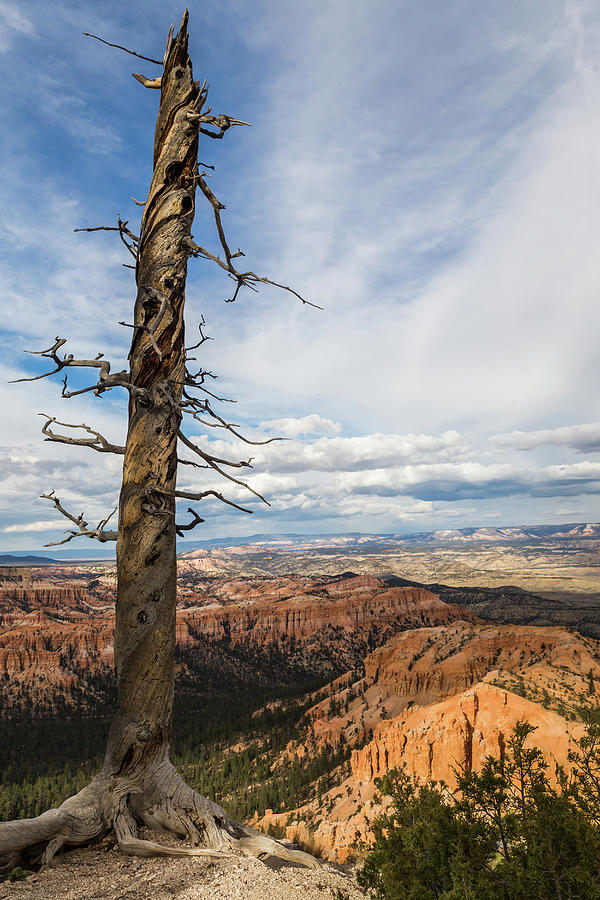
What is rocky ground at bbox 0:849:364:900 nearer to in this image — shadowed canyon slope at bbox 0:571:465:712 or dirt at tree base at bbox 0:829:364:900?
dirt at tree base at bbox 0:829:364:900

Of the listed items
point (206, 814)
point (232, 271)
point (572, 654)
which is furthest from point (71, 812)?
point (572, 654)

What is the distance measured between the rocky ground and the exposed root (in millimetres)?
90

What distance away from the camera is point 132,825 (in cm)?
370

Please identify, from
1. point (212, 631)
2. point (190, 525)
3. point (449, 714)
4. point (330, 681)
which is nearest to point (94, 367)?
point (190, 525)

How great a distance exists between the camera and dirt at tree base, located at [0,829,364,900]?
3115 millimetres

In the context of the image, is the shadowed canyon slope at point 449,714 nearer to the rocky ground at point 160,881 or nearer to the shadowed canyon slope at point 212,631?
the rocky ground at point 160,881

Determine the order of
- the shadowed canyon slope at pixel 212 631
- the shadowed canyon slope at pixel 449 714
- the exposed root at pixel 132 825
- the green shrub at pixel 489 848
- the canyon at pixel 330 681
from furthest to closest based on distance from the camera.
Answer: the shadowed canyon slope at pixel 212 631 < the canyon at pixel 330 681 < the shadowed canyon slope at pixel 449 714 < the green shrub at pixel 489 848 < the exposed root at pixel 132 825

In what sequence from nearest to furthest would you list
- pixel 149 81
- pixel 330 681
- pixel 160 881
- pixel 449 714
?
1. pixel 160 881
2. pixel 149 81
3. pixel 449 714
4. pixel 330 681

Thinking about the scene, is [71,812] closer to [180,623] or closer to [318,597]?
[180,623]

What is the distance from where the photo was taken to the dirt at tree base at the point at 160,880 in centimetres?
312

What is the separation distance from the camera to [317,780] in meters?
47.7

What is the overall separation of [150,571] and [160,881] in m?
2.20

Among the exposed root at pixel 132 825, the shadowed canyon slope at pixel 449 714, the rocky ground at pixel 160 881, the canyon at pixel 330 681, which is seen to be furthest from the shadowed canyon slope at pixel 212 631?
the rocky ground at pixel 160 881

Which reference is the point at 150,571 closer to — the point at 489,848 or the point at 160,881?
the point at 160,881
